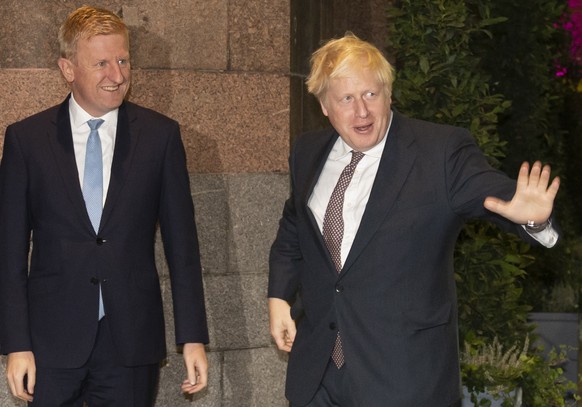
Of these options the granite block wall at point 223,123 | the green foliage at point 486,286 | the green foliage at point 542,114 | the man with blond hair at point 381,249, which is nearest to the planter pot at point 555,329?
the green foliage at point 542,114

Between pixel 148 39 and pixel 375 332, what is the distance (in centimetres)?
235

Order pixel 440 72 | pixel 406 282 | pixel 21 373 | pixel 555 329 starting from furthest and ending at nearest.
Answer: pixel 555 329, pixel 440 72, pixel 21 373, pixel 406 282

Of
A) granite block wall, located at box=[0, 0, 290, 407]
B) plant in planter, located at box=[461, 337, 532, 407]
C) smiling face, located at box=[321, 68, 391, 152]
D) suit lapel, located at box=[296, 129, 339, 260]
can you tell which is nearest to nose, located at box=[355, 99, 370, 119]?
smiling face, located at box=[321, 68, 391, 152]

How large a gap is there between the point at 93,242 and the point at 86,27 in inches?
30.4

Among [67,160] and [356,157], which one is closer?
[356,157]

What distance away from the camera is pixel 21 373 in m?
4.11

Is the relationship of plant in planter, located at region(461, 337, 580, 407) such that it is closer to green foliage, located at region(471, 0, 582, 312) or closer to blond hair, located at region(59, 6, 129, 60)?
green foliage, located at region(471, 0, 582, 312)

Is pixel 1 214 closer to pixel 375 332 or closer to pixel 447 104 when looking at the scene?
pixel 375 332

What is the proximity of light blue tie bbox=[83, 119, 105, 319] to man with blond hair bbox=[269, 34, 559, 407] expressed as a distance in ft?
2.50

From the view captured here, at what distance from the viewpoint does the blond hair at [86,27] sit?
169 inches

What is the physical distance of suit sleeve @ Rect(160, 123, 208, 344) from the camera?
170 inches

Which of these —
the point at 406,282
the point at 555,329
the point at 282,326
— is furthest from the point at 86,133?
the point at 555,329

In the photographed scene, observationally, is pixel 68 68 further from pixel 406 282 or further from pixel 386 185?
pixel 406 282

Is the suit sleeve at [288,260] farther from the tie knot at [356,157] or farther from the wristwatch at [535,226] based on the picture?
the wristwatch at [535,226]
